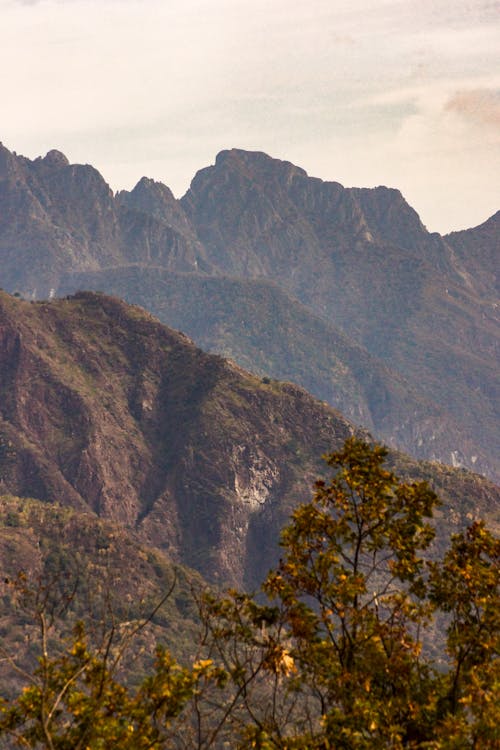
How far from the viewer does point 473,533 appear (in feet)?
113

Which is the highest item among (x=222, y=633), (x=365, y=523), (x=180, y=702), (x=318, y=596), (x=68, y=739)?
(x=365, y=523)

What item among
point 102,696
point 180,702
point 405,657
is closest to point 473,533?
point 405,657

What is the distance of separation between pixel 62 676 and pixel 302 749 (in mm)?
8308

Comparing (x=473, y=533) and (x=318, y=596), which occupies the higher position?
(x=473, y=533)

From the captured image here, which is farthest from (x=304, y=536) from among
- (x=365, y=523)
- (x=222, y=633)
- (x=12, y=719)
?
(x=12, y=719)

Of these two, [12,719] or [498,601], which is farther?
[498,601]

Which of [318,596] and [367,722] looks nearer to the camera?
[367,722]

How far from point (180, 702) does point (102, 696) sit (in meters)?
2.54

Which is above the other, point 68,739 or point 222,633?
point 222,633

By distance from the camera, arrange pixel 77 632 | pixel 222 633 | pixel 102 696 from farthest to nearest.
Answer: pixel 222 633
pixel 77 632
pixel 102 696

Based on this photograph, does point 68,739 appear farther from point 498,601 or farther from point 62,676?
point 498,601

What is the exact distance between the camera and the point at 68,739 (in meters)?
28.5

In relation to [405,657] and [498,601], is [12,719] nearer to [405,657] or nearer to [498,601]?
[405,657]

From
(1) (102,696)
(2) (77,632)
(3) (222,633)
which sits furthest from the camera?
(3) (222,633)
